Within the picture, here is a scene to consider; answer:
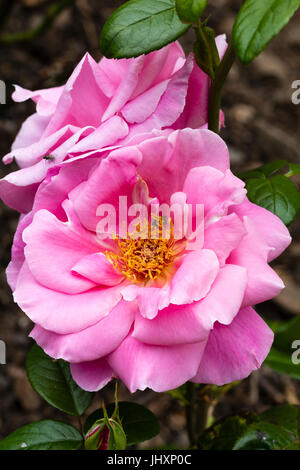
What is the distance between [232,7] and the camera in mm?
2979

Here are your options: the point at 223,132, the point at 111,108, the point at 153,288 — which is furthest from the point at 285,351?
the point at 223,132

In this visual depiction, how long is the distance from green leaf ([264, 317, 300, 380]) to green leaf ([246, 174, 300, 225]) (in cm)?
53

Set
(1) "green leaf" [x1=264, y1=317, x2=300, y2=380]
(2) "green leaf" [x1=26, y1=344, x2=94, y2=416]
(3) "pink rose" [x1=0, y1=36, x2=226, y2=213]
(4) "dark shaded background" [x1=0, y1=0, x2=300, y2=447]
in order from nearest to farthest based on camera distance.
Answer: (3) "pink rose" [x1=0, y1=36, x2=226, y2=213], (2) "green leaf" [x1=26, y1=344, x2=94, y2=416], (1) "green leaf" [x1=264, y1=317, x2=300, y2=380], (4) "dark shaded background" [x1=0, y1=0, x2=300, y2=447]

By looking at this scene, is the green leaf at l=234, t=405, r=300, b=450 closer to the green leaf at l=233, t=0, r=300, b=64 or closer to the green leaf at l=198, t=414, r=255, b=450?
the green leaf at l=198, t=414, r=255, b=450

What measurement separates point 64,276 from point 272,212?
31 centimetres

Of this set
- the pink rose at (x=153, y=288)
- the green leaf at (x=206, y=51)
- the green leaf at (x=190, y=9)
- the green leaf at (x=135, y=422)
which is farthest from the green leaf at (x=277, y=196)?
the green leaf at (x=135, y=422)

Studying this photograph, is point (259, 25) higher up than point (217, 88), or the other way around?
point (259, 25)

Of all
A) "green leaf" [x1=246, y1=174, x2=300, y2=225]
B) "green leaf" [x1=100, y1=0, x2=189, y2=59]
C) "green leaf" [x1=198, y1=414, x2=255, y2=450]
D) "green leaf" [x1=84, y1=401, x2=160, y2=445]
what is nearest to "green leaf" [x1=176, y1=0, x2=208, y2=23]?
"green leaf" [x1=100, y1=0, x2=189, y2=59]

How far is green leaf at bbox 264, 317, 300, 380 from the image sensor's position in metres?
1.33

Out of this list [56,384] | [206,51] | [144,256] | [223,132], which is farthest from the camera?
[223,132]

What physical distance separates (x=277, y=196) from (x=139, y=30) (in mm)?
312

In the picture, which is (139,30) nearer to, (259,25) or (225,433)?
(259,25)

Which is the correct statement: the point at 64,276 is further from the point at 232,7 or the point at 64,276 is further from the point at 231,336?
the point at 232,7

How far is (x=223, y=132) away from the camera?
2.66 meters
